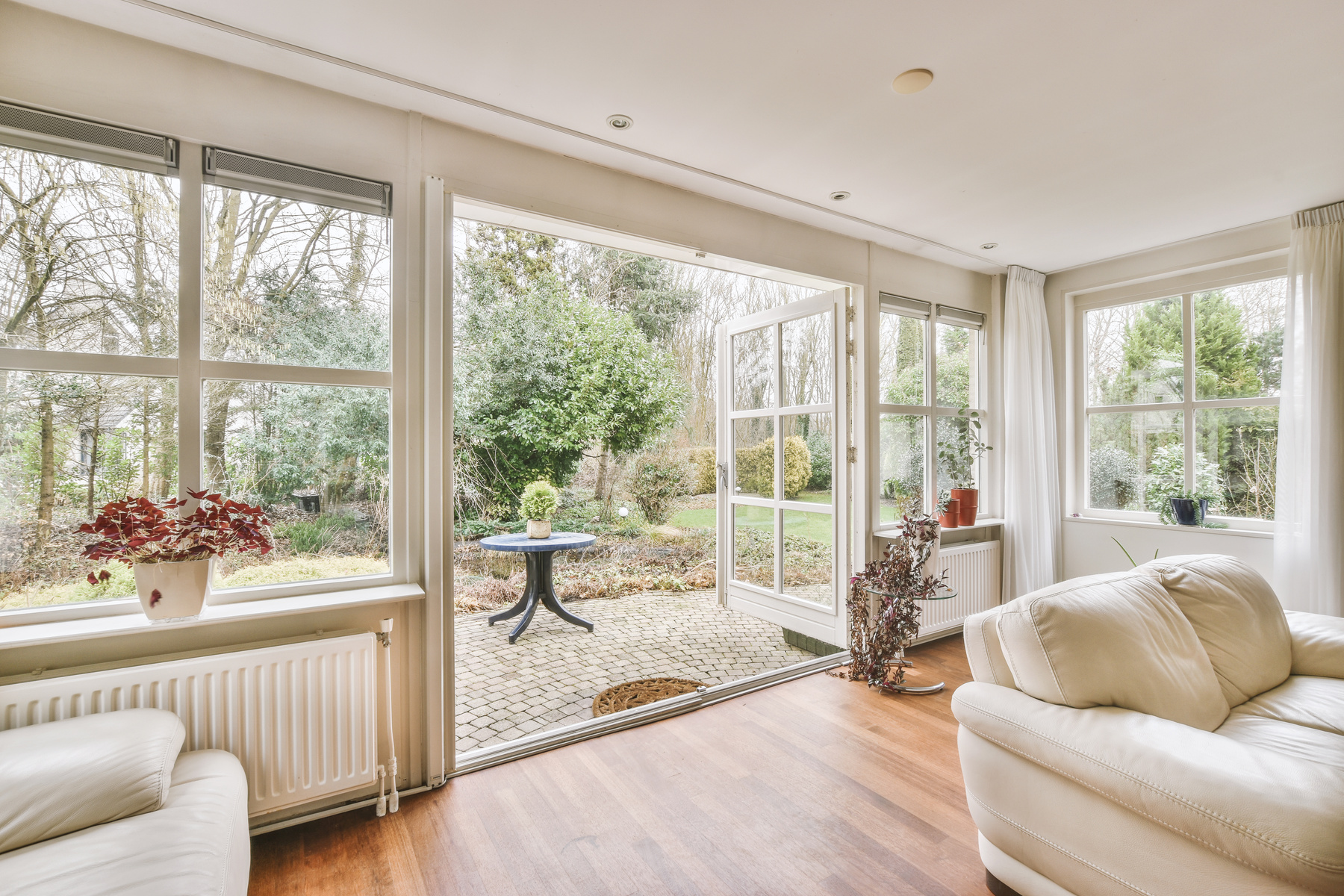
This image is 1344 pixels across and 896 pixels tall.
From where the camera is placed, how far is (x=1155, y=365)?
3.88 meters

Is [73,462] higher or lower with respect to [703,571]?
higher

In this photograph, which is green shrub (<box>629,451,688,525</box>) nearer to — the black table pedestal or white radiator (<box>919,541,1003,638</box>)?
the black table pedestal

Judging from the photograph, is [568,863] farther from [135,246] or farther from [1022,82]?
[1022,82]

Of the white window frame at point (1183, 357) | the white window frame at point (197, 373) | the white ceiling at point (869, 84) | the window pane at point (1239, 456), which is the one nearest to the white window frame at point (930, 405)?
the white window frame at point (1183, 357)

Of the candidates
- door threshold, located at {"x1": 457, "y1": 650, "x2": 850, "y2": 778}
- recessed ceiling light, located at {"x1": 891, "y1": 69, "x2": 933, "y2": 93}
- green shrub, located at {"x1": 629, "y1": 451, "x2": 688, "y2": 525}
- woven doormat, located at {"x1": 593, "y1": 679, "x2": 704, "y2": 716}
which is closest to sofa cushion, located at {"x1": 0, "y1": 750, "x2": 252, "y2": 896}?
door threshold, located at {"x1": 457, "y1": 650, "x2": 850, "y2": 778}

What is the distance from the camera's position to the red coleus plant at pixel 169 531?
1659 mm

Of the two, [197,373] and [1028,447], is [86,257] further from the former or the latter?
[1028,447]

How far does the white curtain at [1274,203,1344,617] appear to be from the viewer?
298cm

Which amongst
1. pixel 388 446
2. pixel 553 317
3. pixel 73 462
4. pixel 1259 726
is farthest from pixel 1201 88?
pixel 553 317

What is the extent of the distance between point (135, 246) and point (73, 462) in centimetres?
69

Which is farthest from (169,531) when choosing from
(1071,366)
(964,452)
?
(1071,366)

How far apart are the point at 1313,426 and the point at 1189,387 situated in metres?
0.73

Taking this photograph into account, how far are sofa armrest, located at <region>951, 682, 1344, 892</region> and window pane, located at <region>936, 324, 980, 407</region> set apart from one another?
290cm

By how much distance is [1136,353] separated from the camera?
3.97 meters
